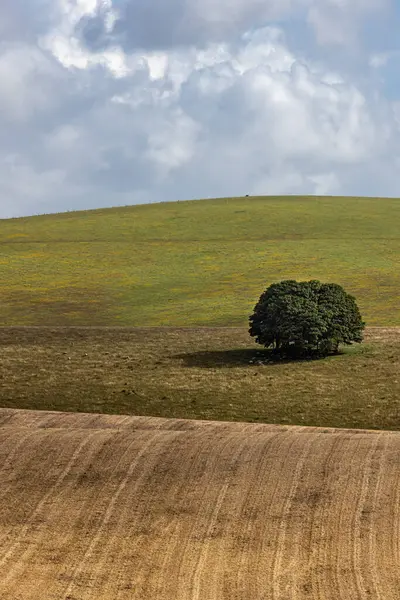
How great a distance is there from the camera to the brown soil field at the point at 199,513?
24.0 meters

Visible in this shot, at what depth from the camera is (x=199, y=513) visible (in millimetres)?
27953

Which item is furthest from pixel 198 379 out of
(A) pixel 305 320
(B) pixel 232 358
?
(A) pixel 305 320

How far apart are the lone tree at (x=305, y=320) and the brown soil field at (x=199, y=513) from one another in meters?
15.5

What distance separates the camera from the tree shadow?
50094 millimetres

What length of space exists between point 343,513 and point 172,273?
5726cm

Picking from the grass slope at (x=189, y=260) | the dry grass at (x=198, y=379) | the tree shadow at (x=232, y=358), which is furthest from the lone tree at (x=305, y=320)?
the grass slope at (x=189, y=260)

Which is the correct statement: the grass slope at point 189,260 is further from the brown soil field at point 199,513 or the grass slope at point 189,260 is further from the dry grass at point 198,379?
the brown soil field at point 199,513

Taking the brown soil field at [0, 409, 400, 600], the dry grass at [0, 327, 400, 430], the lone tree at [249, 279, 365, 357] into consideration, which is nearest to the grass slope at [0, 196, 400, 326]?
the dry grass at [0, 327, 400, 430]

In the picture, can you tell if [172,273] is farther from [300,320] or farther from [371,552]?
[371,552]

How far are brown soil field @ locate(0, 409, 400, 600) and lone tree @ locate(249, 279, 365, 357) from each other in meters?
15.5

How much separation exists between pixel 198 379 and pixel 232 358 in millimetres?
5434

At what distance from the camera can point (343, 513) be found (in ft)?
90.1

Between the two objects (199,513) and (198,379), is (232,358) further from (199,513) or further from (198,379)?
(199,513)

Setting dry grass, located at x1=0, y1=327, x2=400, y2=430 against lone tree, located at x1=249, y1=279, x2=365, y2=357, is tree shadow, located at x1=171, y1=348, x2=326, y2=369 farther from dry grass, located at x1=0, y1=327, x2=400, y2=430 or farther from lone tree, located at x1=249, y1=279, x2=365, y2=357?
lone tree, located at x1=249, y1=279, x2=365, y2=357
